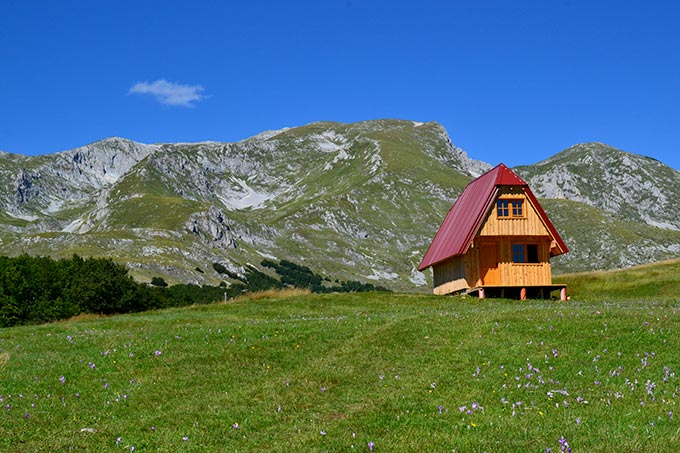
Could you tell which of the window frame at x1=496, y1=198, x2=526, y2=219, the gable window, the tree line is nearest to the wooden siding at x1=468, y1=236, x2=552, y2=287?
the gable window

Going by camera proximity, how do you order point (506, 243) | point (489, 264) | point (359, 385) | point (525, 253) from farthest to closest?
point (525, 253) → point (506, 243) → point (489, 264) → point (359, 385)

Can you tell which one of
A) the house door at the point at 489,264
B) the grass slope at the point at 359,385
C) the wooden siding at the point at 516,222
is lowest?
the grass slope at the point at 359,385

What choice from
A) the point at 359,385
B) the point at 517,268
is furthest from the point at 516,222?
the point at 359,385

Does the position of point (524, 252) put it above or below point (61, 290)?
above

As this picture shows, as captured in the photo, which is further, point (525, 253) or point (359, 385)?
point (525, 253)

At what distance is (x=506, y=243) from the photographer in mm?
56531

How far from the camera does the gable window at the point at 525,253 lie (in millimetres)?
57125

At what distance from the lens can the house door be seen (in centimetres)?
5559

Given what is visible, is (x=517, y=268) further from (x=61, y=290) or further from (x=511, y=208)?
(x=61, y=290)

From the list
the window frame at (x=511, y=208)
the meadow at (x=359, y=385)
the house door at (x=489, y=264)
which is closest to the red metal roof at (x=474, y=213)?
the window frame at (x=511, y=208)

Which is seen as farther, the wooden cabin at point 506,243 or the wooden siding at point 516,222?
the wooden siding at point 516,222

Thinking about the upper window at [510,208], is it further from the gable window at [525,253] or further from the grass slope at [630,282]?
the grass slope at [630,282]

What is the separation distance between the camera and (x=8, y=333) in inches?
1357

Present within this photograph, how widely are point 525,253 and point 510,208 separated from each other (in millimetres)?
4273
